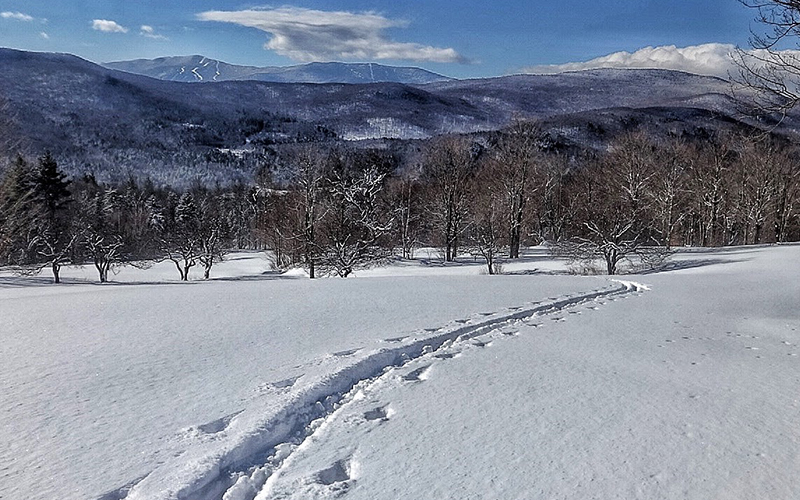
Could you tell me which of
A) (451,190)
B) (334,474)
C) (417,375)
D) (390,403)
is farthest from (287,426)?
(451,190)

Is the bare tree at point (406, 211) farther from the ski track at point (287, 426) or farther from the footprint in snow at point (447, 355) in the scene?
the footprint in snow at point (447, 355)

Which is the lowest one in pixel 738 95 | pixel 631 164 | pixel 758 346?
pixel 758 346

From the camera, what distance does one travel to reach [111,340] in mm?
7180

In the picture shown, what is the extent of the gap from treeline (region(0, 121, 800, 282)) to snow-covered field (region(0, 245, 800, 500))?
17.8 m

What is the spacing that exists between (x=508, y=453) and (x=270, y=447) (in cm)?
174

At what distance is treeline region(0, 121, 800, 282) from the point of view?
28.1 metres

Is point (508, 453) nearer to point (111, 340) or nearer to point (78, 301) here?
point (111, 340)

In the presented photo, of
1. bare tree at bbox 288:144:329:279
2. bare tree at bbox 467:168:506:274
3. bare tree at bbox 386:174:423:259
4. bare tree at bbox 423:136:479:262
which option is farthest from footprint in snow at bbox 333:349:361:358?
bare tree at bbox 386:174:423:259

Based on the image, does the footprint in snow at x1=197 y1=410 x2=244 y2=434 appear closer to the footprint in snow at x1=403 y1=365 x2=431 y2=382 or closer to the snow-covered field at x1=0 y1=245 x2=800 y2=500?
the snow-covered field at x1=0 y1=245 x2=800 y2=500

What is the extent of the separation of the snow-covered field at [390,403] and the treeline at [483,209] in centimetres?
1780

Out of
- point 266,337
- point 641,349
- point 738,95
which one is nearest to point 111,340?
point 266,337

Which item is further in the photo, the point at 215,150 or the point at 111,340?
the point at 215,150

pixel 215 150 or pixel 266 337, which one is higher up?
pixel 215 150

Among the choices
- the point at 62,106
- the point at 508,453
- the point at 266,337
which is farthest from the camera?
the point at 62,106
